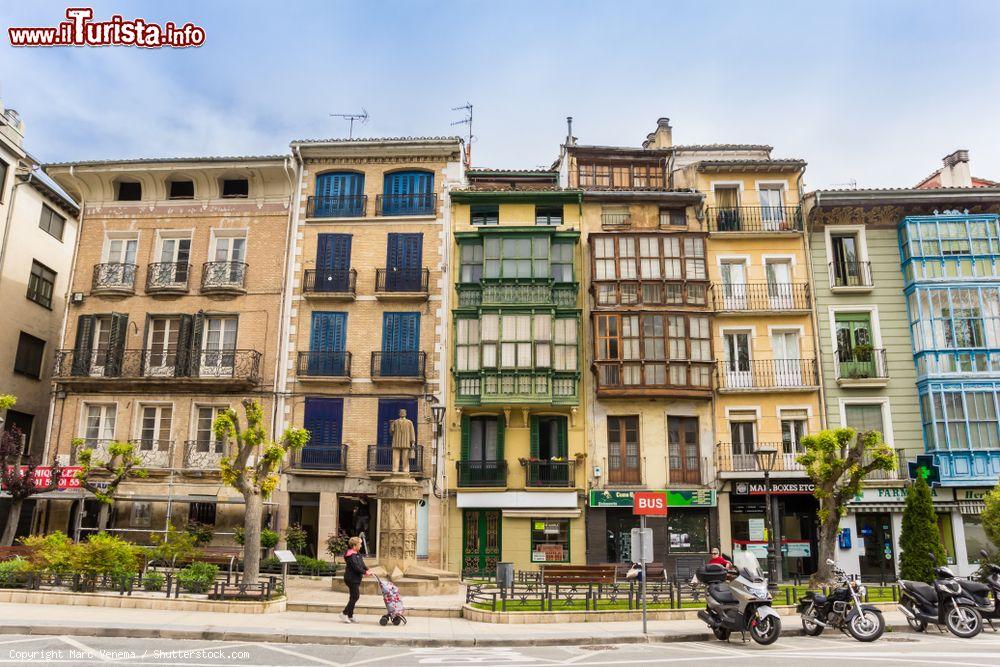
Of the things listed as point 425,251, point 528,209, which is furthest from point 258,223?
point 528,209

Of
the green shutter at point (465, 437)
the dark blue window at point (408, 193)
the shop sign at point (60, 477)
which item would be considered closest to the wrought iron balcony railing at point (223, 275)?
the dark blue window at point (408, 193)

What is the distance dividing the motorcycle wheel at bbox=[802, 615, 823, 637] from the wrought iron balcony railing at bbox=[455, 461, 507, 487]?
1412 cm

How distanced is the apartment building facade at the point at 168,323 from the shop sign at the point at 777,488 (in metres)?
16.7

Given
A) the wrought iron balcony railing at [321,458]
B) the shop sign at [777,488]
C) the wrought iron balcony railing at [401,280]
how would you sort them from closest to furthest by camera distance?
the shop sign at [777,488], the wrought iron balcony railing at [321,458], the wrought iron balcony railing at [401,280]

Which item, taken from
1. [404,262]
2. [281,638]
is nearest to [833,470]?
[281,638]

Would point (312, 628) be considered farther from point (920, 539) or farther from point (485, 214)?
point (485, 214)

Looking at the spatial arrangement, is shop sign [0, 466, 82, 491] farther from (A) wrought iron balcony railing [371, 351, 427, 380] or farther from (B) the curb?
(B) the curb

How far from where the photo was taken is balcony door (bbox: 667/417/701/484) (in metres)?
28.4

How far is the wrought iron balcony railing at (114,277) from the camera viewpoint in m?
29.8

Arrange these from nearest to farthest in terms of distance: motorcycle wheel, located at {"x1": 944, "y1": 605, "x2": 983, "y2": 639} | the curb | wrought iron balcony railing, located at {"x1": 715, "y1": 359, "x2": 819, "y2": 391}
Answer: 1. the curb
2. motorcycle wheel, located at {"x1": 944, "y1": 605, "x2": 983, "y2": 639}
3. wrought iron balcony railing, located at {"x1": 715, "y1": 359, "x2": 819, "y2": 391}

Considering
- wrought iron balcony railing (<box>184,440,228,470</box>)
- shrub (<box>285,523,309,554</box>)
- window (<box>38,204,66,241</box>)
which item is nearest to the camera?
shrub (<box>285,523,309,554</box>)

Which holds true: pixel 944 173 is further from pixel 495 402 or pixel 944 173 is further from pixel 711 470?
pixel 495 402

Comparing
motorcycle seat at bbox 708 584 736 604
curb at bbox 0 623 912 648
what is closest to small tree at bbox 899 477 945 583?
motorcycle seat at bbox 708 584 736 604

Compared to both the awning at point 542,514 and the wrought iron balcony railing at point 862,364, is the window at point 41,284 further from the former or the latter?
the wrought iron balcony railing at point 862,364
